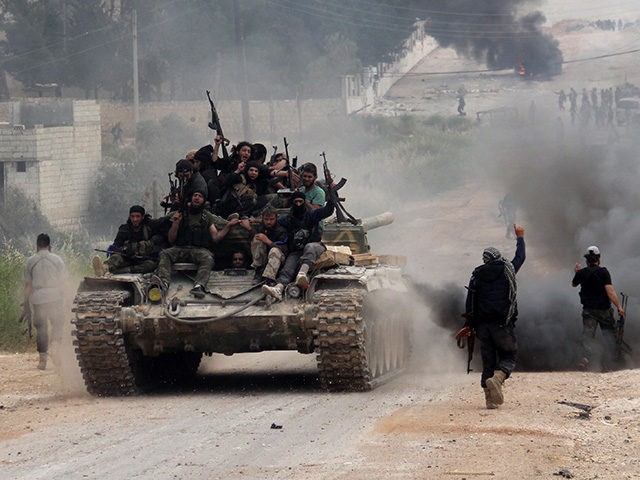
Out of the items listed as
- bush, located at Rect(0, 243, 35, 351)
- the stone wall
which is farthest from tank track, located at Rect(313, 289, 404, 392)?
the stone wall

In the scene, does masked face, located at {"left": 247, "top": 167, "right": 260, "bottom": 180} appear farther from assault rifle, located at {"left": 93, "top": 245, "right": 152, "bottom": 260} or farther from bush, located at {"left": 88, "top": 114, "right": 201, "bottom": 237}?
bush, located at {"left": 88, "top": 114, "right": 201, "bottom": 237}

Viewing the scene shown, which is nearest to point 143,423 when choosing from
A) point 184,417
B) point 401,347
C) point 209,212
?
point 184,417

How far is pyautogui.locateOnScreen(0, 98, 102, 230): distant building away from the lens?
5338 centimetres

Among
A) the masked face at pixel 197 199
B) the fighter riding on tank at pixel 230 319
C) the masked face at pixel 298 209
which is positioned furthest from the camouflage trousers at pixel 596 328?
the masked face at pixel 197 199

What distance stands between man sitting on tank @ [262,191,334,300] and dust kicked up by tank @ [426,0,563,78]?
62.0m

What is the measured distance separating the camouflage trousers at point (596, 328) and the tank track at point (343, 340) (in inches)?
115

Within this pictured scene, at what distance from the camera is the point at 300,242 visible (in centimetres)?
1570

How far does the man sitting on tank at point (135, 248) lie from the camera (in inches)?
626

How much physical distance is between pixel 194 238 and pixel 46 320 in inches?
104

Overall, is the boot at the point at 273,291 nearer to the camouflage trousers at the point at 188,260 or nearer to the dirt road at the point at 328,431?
the camouflage trousers at the point at 188,260

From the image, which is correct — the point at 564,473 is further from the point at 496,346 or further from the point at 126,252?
the point at 126,252

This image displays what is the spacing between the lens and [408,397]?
14.7 meters

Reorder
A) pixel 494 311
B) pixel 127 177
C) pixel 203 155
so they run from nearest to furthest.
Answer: pixel 494 311 < pixel 203 155 < pixel 127 177

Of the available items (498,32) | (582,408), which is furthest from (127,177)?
(582,408)
